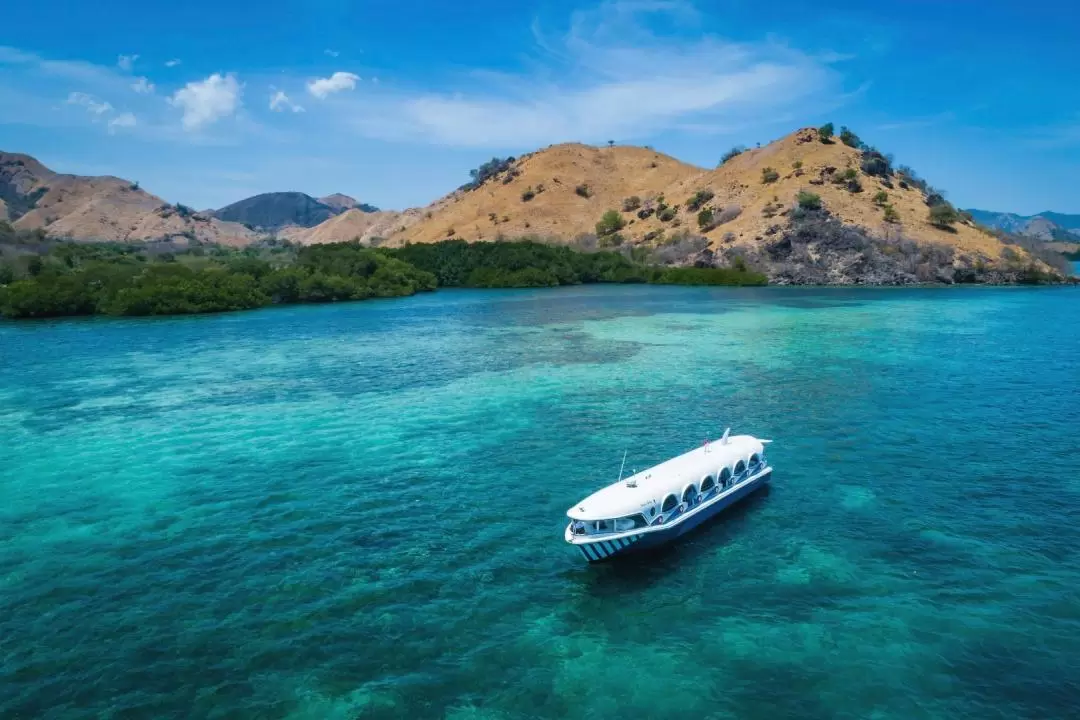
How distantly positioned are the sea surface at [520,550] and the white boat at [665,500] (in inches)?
41.3

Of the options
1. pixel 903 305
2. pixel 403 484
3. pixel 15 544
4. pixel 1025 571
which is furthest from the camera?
pixel 903 305

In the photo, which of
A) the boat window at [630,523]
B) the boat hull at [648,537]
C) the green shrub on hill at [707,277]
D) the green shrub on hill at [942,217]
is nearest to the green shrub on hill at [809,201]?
the green shrub on hill at [707,277]

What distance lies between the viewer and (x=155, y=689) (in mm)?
21453

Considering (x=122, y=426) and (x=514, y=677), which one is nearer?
(x=514, y=677)

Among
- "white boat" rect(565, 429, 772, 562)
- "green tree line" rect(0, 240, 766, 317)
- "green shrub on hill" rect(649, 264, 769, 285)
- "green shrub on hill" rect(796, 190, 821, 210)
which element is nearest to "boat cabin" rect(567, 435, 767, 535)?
"white boat" rect(565, 429, 772, 562)

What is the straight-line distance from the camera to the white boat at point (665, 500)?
27.8 m

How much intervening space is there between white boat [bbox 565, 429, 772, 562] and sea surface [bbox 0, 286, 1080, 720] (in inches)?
41.3

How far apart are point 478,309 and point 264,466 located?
8970cm

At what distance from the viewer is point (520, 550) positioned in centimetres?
3003

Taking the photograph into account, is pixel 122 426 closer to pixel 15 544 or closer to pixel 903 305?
pixel 15 544

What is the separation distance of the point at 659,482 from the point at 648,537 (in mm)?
2633

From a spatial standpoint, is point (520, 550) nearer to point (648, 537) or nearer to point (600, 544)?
point (600, 544)

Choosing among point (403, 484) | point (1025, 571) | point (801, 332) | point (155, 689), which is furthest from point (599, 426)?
point (801, 332)

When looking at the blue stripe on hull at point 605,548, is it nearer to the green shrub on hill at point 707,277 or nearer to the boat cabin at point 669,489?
the boat cabin at point 669,489
